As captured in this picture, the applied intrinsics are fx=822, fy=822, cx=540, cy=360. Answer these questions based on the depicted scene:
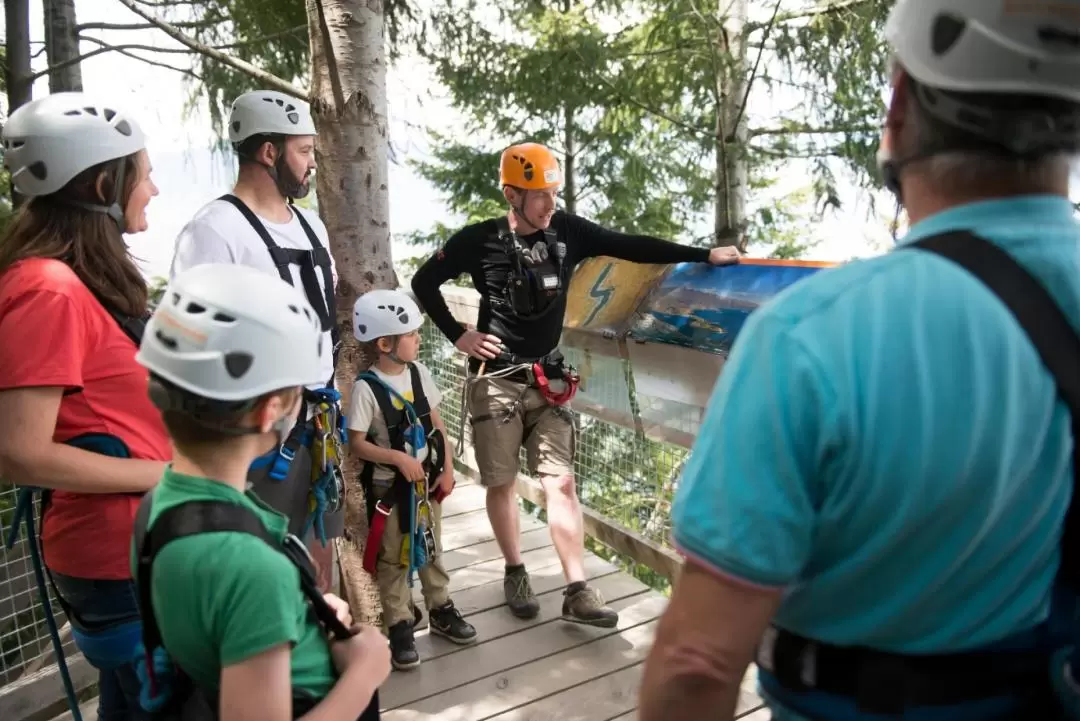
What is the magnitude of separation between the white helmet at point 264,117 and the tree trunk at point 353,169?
43 cm

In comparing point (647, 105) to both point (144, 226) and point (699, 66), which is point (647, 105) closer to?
point (699, 66)

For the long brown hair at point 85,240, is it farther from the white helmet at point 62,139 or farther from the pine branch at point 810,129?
the pine branch at point 810,129

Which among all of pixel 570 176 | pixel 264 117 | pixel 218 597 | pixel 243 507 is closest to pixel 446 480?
pixel 264 117

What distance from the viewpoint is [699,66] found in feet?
26.5

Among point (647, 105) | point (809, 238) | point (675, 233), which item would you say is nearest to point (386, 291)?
point (647, 105)

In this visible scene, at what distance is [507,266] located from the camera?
13.0 feet

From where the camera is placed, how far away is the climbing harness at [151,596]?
147 centimetres

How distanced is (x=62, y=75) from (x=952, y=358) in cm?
661

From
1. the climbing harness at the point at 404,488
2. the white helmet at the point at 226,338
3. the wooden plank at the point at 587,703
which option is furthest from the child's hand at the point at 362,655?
the climbing harness at the point at 404,488

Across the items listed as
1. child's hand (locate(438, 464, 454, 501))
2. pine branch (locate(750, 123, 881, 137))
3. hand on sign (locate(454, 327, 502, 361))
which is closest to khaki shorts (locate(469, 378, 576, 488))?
hand on sign (locate(454, 327, 502, 361))

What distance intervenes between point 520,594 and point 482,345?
4.14 feet

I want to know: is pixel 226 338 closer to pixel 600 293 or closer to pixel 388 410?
pixel 388 410

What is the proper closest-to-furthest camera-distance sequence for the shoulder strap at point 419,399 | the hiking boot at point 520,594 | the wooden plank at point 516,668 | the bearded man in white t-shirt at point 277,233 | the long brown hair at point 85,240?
1. the long brown hair at point 85,240
2. the bearded man in white t-shirt at point 277,233
3. the wooden plank at point 516,668
4. the shoulder strap at point 419,399
5. the hiking boot at point 520,594

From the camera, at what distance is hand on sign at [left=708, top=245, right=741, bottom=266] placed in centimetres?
337
